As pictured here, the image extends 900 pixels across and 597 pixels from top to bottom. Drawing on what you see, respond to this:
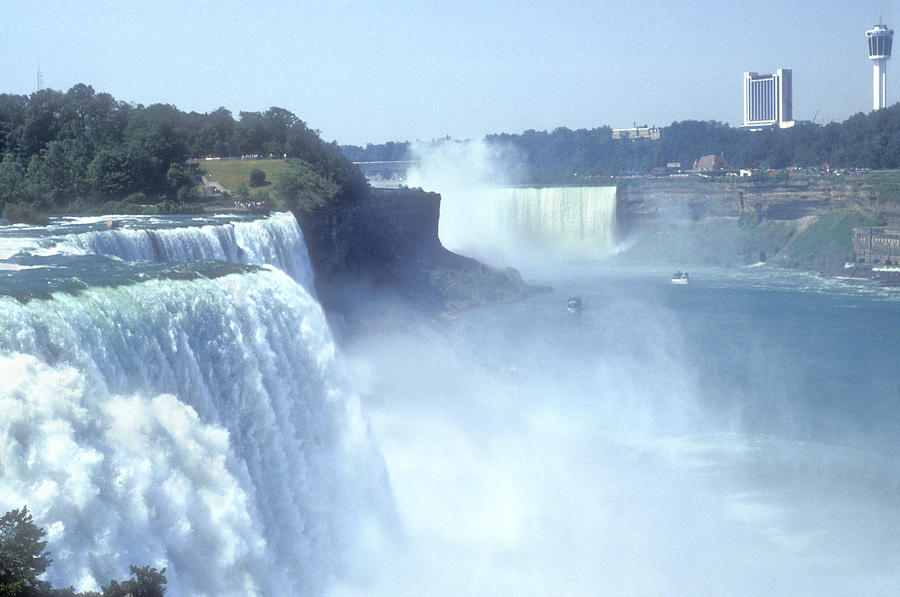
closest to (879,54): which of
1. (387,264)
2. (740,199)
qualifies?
(740,199)

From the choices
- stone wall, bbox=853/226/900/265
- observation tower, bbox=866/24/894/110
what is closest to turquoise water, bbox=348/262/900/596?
stone wall, bbox=853/226/900/265

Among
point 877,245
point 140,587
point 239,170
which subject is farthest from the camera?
point 877,245

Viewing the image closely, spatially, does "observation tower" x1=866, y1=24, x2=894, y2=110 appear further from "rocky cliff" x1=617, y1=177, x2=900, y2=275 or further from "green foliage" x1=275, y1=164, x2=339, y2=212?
"green foliage" x1=275, y1=164, x2=339, y2=212

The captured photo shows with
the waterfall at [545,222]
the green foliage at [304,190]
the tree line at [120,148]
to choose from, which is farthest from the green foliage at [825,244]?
the green foliage at [304,190]

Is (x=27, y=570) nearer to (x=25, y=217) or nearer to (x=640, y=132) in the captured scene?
(x=25, y=217)

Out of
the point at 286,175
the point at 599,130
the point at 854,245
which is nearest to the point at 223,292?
the point at 286,175

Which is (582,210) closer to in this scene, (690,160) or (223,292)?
(690,160)
